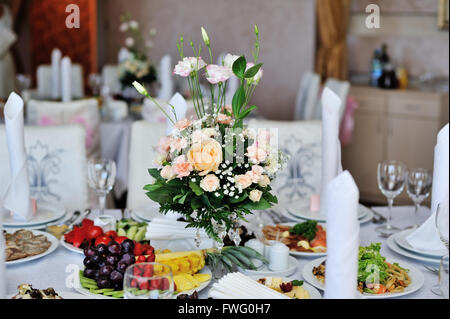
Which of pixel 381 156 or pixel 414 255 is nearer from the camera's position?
pixel 414 255

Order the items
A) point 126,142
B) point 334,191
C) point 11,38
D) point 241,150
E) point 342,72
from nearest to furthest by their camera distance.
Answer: point 334,191, point 241,150, point 126,142, point 342,72, point 11,38

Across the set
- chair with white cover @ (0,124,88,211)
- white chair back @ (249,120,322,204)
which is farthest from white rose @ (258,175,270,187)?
chair with white cover @ (0,124,88,211)

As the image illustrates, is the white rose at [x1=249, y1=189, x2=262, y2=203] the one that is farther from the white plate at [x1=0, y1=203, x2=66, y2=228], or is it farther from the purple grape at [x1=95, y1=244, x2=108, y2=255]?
the white plate at [x1=0, y1=203, x2=66, y2=228]

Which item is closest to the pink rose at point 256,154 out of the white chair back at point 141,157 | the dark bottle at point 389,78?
the white chair back at point 141,157

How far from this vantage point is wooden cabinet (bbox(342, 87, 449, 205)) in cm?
468

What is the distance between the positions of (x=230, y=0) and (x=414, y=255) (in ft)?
13.5

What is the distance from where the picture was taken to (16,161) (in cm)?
205

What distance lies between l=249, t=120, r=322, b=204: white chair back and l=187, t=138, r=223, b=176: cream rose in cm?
111

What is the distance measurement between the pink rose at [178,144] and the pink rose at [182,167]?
1.2 inches

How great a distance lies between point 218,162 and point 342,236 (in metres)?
0.35

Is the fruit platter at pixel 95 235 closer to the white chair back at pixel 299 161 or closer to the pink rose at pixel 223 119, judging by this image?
the pink rose at pixel 223 119
